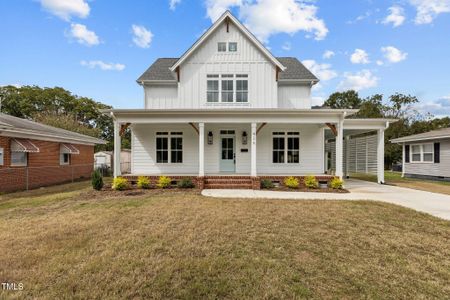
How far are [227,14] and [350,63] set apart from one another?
15.5m

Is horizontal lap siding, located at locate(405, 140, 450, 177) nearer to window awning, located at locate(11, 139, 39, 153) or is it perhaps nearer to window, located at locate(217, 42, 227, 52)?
window, located at locate(217, 42, 227, 52)

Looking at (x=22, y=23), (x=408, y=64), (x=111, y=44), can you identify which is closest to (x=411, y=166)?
(x=408, y=64)

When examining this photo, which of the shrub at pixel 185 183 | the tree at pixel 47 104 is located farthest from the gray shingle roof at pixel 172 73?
the tree at pixel 47 104

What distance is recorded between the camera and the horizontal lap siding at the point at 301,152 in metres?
13.5

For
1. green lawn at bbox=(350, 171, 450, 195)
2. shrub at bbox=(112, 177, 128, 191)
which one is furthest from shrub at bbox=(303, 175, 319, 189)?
shrub at bbox=(112, 177, 128, 191)

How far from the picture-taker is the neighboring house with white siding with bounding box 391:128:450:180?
16219 mm

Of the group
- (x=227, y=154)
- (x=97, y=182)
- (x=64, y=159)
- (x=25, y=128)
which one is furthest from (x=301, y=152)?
(x=64, y=159)

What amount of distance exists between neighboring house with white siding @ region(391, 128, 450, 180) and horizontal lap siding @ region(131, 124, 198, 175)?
647 inches

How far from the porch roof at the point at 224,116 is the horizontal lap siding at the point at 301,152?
195 cm

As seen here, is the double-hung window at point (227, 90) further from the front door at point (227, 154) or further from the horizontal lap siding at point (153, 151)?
the horizontal lap siding at point (153, 151)

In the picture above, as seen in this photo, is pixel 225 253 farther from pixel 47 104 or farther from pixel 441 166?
pixel 47 104

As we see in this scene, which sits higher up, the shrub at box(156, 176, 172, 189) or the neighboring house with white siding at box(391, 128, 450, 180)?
the neighboring house with white siding at box(391, 128, 450, 180)

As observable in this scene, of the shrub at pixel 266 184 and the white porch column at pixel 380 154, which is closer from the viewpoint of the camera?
the shrub at pixel 266 184

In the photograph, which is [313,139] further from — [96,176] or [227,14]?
[96,176]
